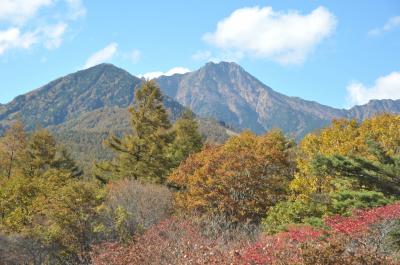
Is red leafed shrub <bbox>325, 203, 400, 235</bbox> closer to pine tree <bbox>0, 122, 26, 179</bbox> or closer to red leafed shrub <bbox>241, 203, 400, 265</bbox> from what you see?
red leafed shrub <bbox>241, 203, 400, 265</bbox>

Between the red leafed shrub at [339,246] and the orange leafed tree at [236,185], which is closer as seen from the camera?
the red leafed shrub at [339,246]

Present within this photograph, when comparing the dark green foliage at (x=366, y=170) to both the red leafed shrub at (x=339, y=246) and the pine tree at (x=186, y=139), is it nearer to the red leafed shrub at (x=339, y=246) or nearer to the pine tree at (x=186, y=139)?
the red leafed shrub at (x=339, y=246)

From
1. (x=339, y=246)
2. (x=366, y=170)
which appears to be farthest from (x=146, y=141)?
(x=339, y=246)

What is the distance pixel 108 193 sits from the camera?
71.5 ft

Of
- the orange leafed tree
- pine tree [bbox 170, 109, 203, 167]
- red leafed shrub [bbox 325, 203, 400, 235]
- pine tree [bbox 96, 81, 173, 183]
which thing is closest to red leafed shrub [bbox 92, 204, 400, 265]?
red leafed shrub [bbox 325, 203, 400, 235]

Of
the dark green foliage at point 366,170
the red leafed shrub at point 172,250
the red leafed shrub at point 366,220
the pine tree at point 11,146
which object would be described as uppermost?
the pine tree at point 11,146

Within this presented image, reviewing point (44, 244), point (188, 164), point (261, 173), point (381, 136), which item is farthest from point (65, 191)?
point (381, 136)

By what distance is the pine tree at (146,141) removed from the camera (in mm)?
30828

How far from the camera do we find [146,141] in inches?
1223

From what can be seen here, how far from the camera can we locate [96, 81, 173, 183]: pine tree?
30828 millimetres

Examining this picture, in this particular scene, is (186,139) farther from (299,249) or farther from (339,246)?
(339,246)

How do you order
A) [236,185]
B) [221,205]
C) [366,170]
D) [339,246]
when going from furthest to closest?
[236,185], [221,205], [366,170], [339,246]

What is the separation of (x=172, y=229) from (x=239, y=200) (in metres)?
4.94

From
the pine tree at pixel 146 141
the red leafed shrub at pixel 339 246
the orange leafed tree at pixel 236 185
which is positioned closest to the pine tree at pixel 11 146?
the pine tree at pixel 146 141
